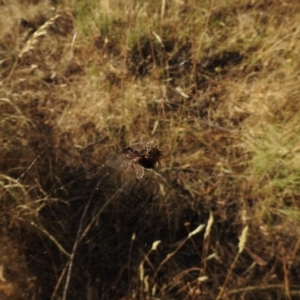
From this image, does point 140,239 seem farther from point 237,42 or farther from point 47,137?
point 237,42

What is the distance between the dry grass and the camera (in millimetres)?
1314

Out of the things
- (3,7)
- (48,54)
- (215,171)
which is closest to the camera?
(215,171)

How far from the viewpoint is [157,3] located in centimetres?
206

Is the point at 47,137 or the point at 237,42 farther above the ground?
the point at 237,42

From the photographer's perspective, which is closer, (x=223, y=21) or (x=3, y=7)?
(x=223, y=21)

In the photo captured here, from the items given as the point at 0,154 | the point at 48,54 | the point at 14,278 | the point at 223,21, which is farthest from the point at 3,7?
the point at 14,278

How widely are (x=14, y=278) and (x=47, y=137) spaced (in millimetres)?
672

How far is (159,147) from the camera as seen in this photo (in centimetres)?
159

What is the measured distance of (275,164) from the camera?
1.50 metres

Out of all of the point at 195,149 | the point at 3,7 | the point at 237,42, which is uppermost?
the point at 3,7

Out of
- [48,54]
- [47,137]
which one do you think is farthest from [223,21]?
[47,137]

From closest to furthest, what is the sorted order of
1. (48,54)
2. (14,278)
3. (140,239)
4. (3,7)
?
(14,278) → (140,239) → (48,54) → (3,7)

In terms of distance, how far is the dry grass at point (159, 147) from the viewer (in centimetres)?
131

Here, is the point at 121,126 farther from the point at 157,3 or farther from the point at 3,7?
the point at 3,7
